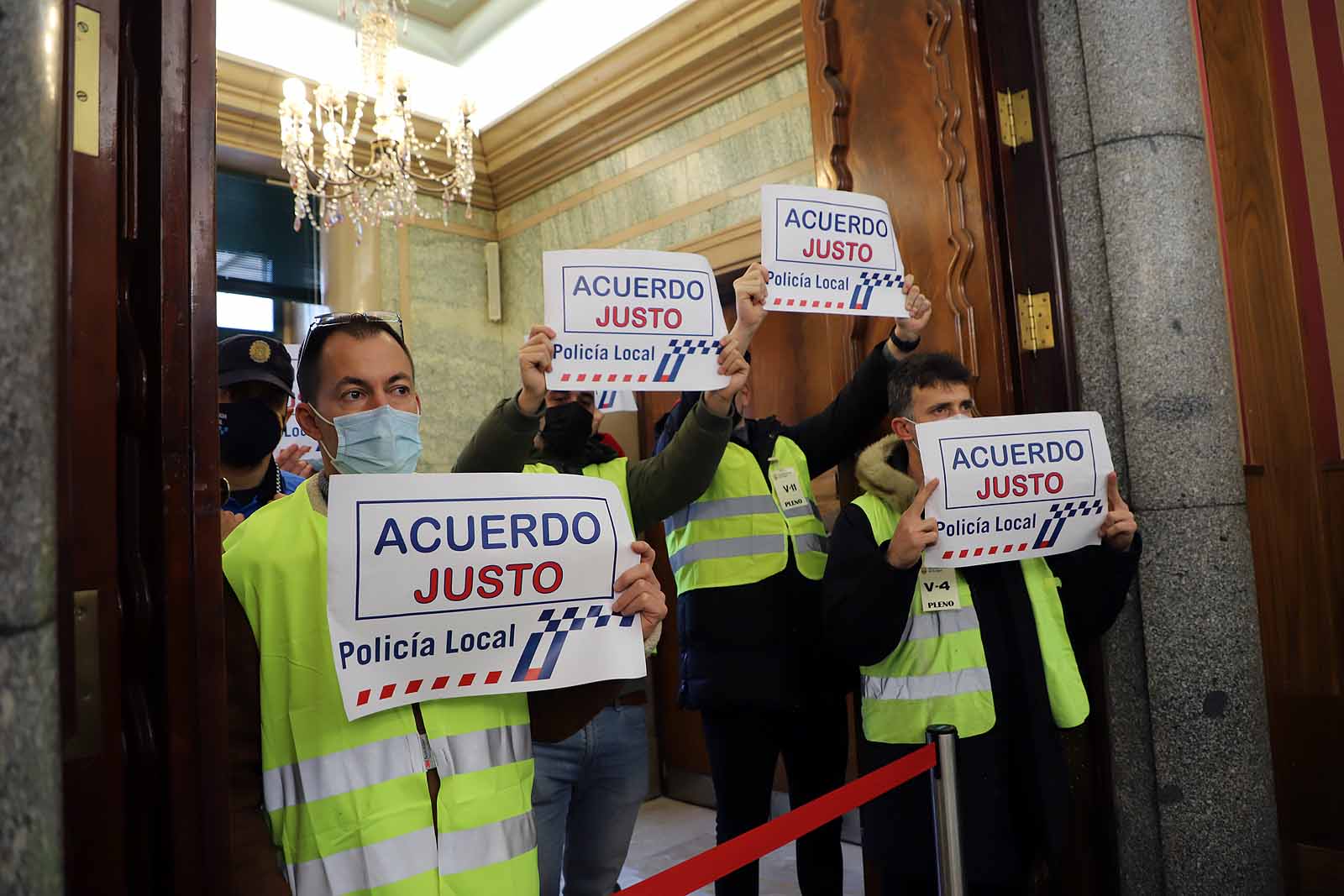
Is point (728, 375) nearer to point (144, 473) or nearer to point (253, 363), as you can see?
point (253, 363)

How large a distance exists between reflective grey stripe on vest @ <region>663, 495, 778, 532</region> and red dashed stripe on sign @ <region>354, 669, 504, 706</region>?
1095 mm

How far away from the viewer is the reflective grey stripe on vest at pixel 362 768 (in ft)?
3.42

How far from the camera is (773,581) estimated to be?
2.13 m

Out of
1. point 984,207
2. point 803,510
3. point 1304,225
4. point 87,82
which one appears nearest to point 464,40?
point 984,207

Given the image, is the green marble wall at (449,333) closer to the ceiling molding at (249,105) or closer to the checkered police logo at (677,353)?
the ceiling molding at (249,105)

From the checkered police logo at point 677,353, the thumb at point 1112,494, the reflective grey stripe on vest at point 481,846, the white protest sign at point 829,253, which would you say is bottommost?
the reflective grey stripe on vest at point 481,846

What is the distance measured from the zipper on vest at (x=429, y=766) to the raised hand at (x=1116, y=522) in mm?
1378

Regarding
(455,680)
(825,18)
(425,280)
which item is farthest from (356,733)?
(425,280)

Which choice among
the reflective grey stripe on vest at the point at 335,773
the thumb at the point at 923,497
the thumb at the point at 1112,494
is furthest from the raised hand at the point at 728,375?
the reflective grey stripe on vest at the point at 335,773

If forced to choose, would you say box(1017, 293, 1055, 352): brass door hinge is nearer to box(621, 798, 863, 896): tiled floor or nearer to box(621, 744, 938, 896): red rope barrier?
box(621, 744, 938, 896): red rope barrier

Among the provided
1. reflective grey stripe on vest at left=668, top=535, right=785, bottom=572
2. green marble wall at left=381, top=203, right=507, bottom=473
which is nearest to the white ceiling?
green marble wall at left=381, top=203, right=507, bottom=473

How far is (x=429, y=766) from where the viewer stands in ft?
3.62

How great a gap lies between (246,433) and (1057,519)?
159cm

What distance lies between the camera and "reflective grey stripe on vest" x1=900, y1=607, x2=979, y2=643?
1.78 m
